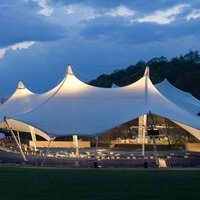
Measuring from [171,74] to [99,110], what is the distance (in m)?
49.6

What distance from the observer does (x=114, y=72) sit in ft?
304

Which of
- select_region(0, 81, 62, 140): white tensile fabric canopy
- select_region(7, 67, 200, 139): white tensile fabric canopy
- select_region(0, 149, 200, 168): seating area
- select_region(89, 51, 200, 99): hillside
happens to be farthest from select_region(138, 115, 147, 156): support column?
select_region(89, 51, 200, 99): hillside

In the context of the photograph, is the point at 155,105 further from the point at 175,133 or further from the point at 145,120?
the point at 175,133

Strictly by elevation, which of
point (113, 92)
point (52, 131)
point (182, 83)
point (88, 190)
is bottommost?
point (88, 190)

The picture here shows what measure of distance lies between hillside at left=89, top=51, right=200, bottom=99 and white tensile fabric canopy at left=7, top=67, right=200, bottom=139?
2882cm

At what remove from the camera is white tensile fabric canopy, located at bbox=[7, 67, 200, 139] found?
25.7 meters

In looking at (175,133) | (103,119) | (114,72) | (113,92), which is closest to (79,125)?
(103,119)

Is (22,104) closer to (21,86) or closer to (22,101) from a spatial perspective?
(22,101)

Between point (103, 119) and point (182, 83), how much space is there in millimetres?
40234

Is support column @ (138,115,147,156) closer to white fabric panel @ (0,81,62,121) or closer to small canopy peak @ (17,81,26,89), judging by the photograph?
white fabric panel @ (0,81,62,121)

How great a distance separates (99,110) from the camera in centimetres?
2722

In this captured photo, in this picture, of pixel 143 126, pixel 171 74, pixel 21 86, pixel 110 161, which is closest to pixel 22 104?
pixel 21 86

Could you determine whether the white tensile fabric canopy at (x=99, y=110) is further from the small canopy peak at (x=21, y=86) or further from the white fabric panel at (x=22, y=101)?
the small canopy peak at (x=21, y=86)

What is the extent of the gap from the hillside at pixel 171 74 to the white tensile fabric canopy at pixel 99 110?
28820mm
